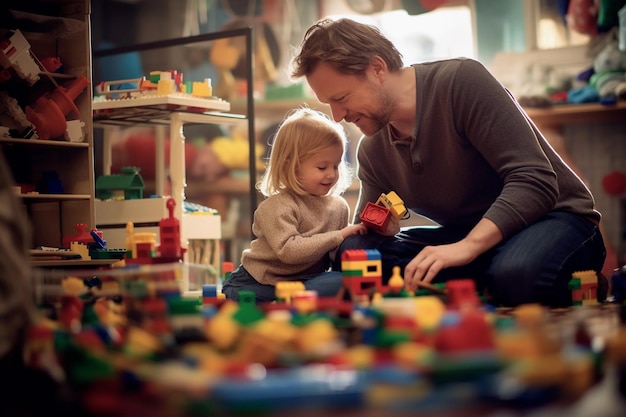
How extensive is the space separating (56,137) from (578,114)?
191 cm

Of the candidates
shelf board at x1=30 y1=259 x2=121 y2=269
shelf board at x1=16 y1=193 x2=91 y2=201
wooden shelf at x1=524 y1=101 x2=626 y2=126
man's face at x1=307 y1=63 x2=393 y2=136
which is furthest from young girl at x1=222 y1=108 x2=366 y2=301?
wooden shelf at x1=524 y1=101 x2=626 y2=126

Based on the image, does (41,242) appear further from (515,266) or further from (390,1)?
(390,1)

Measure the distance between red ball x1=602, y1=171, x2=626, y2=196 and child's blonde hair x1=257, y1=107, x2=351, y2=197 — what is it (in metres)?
1.52

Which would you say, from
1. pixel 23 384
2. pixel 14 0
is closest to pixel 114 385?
pixel 23 384

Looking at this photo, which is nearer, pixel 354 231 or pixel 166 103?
pixel 354 231

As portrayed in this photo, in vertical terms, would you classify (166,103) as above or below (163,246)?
above

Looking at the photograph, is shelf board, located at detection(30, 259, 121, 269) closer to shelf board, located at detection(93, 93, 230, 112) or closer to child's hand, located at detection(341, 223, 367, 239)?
child's hand, located at detection(341, 223, 367, 239)

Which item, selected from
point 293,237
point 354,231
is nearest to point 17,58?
point 293,237

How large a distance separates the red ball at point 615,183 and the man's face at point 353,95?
158 cm

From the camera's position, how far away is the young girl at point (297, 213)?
5.84 feet

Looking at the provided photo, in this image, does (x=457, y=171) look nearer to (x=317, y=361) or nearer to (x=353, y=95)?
(x=353, y=95)

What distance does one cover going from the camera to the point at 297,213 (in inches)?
72.1

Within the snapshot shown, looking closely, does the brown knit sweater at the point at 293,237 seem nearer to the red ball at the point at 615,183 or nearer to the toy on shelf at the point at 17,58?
the toy on shelf at the point at 17,58

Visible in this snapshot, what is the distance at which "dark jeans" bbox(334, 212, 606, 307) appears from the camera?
147 centimetres
